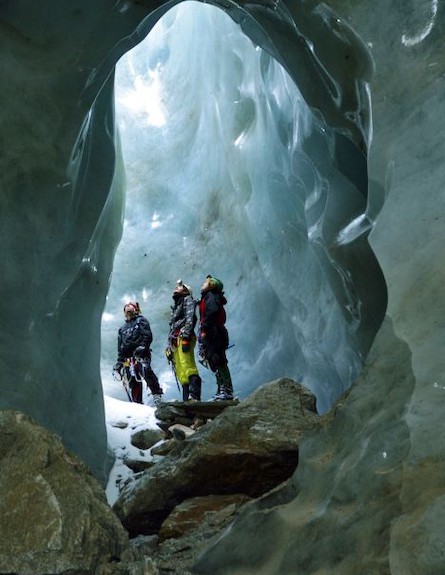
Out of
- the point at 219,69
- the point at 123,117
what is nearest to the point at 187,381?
the point at 219,69

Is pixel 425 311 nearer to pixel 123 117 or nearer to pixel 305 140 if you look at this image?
pixel 305 140

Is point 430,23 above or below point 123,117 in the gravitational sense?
below

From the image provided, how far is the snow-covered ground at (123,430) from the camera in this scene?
5449 mm

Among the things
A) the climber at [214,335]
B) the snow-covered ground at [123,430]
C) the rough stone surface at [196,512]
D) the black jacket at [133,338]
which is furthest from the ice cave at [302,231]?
the black jacket at [133,338]

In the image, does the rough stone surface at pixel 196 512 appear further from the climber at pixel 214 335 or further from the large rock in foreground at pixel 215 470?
the climber at pixel 214 335

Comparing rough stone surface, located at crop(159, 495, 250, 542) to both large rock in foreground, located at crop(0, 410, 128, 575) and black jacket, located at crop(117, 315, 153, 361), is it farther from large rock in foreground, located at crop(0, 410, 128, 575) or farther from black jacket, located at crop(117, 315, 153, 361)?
black jacket, located at crop(117, 315, 153, 361)

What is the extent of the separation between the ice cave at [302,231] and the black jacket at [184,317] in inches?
52.6

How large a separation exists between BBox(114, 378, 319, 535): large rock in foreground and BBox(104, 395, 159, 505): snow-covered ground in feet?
3.59

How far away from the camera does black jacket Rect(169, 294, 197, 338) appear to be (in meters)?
7.75

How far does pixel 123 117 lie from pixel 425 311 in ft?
42.7

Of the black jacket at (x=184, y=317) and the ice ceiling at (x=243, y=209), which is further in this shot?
the black jacket at (x=184, y=317)

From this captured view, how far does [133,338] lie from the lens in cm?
841

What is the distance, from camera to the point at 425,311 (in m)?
2.78

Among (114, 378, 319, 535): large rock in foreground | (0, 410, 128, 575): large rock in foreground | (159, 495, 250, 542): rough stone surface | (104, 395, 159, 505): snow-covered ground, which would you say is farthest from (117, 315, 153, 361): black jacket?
(0, 410, 128, 575): large rock in foreground
